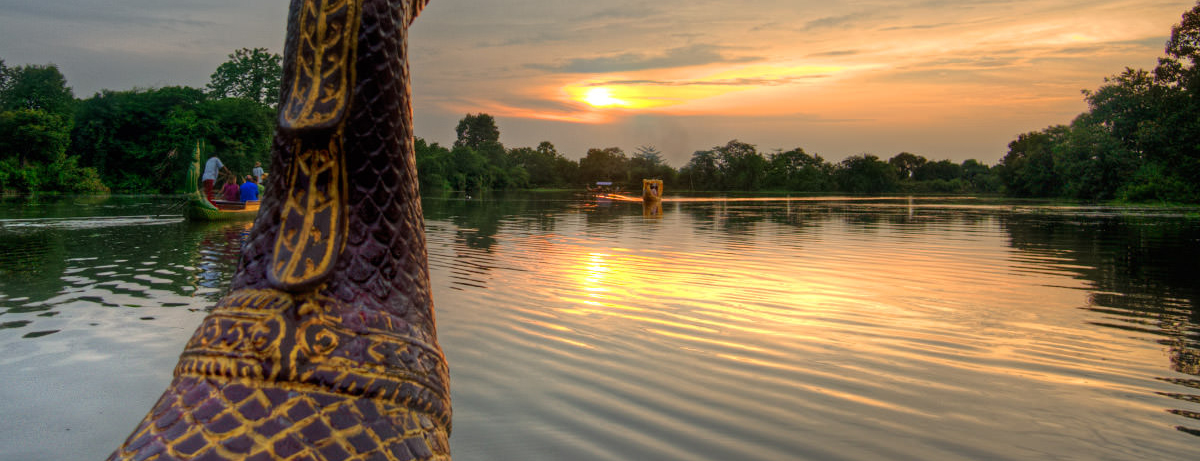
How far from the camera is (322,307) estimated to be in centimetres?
126

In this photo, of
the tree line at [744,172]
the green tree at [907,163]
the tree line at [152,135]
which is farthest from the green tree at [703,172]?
the tree line at [152,135]

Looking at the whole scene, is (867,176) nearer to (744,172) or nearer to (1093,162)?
(744,172)

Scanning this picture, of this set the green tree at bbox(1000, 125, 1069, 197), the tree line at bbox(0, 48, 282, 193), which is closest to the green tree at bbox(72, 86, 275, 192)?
the tree line at bbox(0, 48, 282, 193)

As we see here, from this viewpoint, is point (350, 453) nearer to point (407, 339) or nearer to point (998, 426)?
point (407, 339)

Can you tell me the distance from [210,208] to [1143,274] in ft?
78.4

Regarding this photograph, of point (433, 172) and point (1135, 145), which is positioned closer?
point (1135, 145)

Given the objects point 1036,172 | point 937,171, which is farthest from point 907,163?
point 1036,172

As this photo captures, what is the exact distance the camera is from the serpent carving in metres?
1.16

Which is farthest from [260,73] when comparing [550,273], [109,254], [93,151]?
[550,273]

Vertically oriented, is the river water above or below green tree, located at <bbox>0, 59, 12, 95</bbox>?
below

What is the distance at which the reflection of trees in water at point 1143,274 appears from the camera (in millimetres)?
7270

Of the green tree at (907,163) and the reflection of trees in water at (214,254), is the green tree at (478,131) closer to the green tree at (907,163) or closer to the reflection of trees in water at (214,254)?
the green tree at (907,163)

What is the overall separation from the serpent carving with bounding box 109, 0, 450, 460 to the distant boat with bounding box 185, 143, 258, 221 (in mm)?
23897

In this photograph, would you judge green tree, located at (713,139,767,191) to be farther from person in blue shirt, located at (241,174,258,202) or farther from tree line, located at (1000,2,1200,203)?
person in blue shirt, located at (241,174,258,202)
